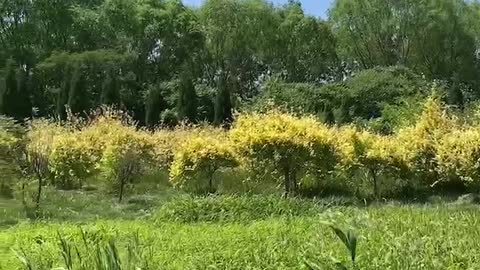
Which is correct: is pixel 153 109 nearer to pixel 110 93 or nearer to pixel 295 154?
pixel 110 93

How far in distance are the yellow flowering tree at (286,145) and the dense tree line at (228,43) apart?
19.6m

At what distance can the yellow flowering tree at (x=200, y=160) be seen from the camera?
12383 mm

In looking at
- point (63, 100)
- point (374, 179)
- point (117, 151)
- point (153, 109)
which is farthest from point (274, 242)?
point (63, 100)

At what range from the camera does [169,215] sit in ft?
30.6

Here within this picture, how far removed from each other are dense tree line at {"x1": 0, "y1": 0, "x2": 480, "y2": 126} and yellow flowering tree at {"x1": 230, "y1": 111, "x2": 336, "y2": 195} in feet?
64.3

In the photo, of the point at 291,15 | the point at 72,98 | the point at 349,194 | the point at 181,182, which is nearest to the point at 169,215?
the point at 181,182

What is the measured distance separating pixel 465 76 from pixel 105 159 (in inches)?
1225

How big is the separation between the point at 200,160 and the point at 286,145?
1.62m

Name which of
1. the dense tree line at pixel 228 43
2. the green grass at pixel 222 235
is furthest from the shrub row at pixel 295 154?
the dense tree line at pixel 228 43

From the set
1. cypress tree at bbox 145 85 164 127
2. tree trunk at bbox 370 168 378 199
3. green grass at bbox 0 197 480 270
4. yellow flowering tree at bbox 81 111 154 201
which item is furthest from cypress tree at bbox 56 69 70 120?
green grass at bbox 0 197 480 270

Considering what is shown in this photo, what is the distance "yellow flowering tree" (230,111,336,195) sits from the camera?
12.1 m

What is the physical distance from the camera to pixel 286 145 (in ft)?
39.7

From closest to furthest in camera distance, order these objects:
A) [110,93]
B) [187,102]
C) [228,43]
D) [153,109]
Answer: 1. [187,102]
2. [153,109]
3. [110,93]
4. [228,43]

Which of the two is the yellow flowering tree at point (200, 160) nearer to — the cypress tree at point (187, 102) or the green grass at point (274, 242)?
the green grass at point (274, 242)
